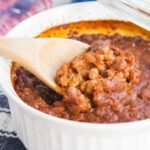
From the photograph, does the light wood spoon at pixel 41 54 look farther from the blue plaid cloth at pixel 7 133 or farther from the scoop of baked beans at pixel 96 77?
the blue plaid cloth at pixel 7 133

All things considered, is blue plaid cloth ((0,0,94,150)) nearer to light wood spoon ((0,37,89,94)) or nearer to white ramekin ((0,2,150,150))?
white ramekin ((0,2,150,150))

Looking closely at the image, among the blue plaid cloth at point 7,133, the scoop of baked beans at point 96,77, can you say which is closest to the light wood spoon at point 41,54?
the scoop of baked beans at point 96,77

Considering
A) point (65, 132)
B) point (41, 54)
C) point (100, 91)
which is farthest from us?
point (41, 54)

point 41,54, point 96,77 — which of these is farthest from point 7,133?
point 96,77

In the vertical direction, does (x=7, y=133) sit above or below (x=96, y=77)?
below

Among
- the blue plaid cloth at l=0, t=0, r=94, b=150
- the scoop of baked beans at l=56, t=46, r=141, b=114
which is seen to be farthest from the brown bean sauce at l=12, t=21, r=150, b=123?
the blue plaid cloth at l=0, t=0, r=94, b=150

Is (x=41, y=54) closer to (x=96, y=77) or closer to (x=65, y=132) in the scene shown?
(x=96, y=77)
